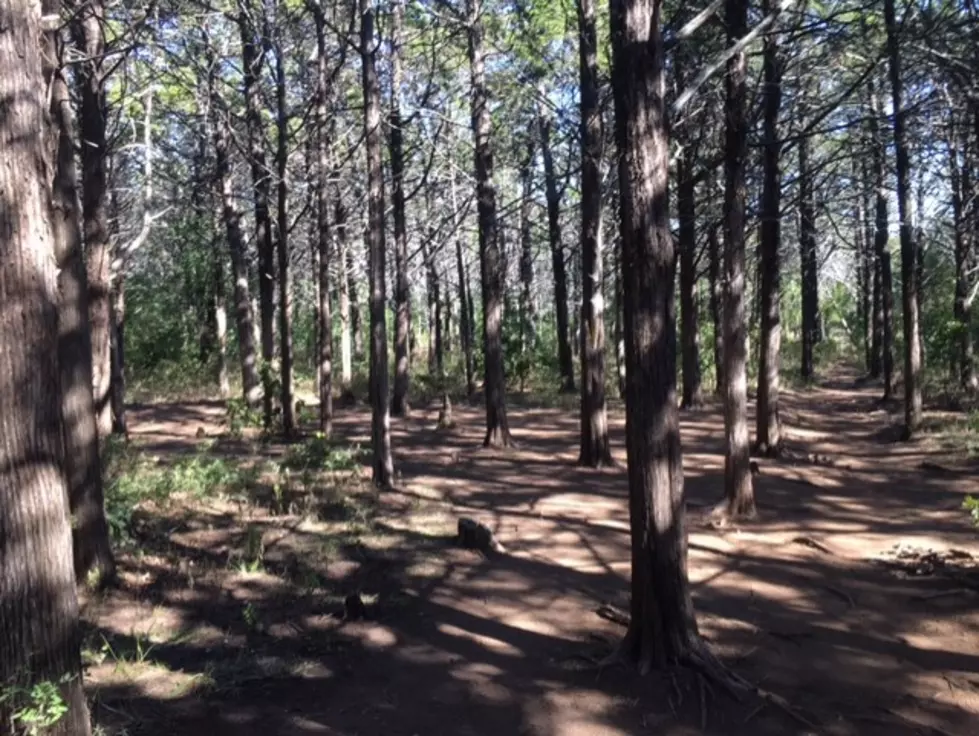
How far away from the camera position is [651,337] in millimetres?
5973

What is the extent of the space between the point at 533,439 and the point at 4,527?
1326cm

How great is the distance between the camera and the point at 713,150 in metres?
16.8

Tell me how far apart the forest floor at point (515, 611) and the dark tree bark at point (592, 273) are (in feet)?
3.41

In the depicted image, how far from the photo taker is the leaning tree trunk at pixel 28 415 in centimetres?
396

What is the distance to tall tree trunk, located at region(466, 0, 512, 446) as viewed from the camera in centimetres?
1529

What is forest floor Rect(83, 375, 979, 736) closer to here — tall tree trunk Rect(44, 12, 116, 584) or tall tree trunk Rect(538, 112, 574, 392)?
tall tree trunk Rect(44, 12, 116, 584)

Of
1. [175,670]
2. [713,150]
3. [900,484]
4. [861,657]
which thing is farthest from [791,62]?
[175,670]

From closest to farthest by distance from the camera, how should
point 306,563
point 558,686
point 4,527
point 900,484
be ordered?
point 4,527 < point 558,686 < point 306,563 < point 900,484

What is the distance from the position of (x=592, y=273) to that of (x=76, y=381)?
8112 mm

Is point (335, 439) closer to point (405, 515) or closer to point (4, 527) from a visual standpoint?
point (405, 515)

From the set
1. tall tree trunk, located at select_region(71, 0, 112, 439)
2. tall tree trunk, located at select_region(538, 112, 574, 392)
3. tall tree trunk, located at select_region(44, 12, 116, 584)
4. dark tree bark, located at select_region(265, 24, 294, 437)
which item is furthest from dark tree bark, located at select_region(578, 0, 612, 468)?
tall tree trunk, located at select_region(538, 112, 574, 392)

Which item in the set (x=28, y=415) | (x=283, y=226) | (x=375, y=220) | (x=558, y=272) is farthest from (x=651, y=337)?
(x=558, y=272)

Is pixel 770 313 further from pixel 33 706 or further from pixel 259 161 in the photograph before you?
pixel 33 706

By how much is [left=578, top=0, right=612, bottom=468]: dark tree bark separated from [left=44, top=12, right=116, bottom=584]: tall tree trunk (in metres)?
7.81
